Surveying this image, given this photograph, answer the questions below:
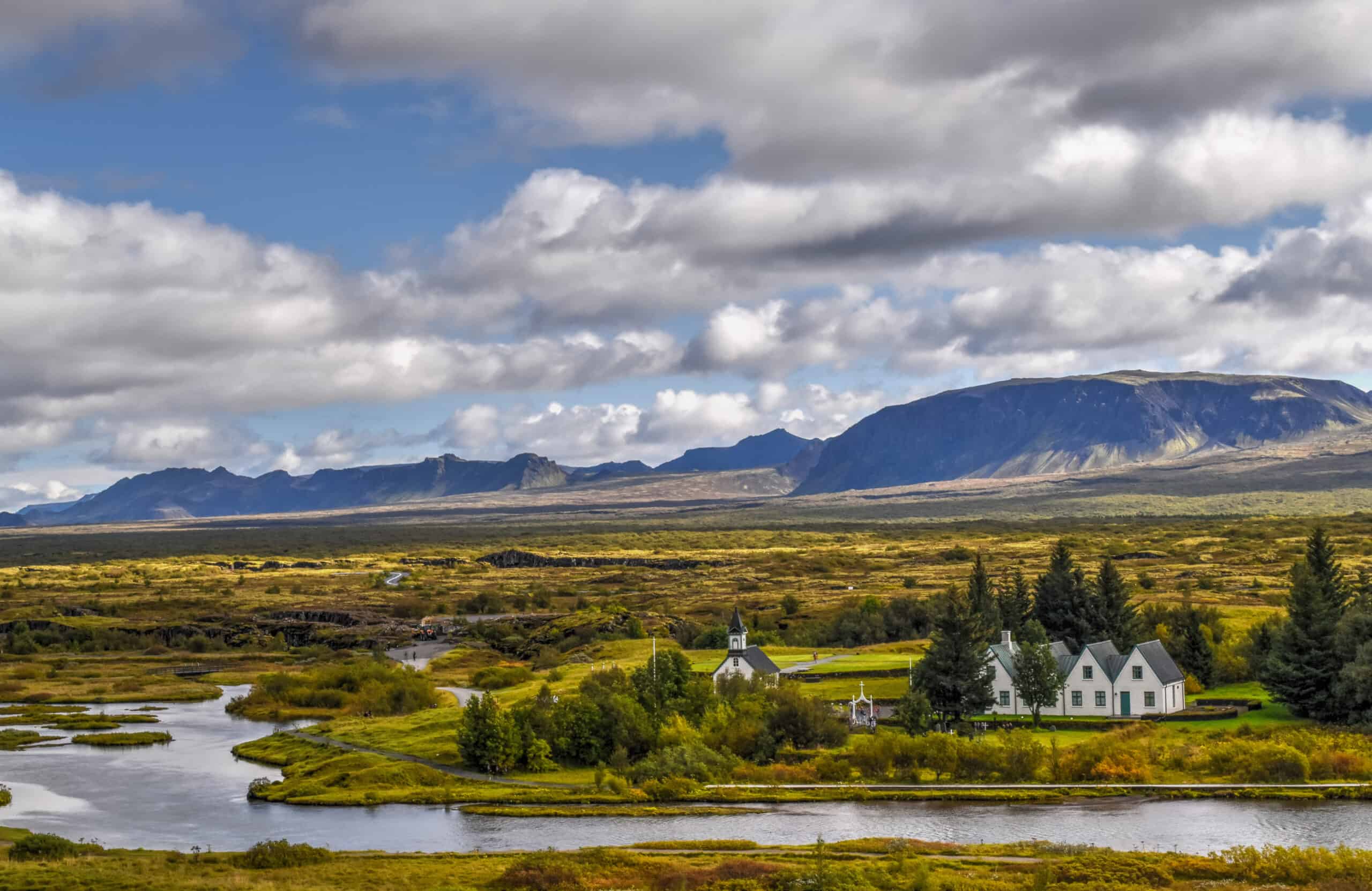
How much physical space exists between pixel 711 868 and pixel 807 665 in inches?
2004

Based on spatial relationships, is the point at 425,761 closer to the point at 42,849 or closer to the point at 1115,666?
the point at 42,849

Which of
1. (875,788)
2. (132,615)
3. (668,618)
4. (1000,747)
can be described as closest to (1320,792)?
(1000,747)

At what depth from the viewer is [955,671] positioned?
82.6 meters

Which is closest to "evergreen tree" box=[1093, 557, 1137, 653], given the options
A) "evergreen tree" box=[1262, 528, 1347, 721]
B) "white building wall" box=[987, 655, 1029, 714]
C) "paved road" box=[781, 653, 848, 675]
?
"evergreen tree" box=[1262, 528, 1347, 721]

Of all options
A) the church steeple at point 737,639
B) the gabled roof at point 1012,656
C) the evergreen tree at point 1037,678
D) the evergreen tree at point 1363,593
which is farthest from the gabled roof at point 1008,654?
the evergreen tree at point 1363,593

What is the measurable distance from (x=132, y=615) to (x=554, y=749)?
10904 centimetres

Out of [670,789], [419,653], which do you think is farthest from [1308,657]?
[419,653]

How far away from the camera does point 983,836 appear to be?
58.9 metres

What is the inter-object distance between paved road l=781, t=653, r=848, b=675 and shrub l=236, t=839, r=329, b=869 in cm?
4690

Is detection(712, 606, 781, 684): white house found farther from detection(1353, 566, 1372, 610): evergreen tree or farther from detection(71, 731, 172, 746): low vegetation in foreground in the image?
detection(71, 731, 172, 746): low vegetation in foreground

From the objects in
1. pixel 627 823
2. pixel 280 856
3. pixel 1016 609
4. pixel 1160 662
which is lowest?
pixel 627 823

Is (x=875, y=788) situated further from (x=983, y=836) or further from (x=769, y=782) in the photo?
(x=983, y=836)

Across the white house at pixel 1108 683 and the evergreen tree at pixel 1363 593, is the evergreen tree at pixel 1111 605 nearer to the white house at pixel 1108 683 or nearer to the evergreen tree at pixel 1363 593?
the evergreen tree at pixel 1363 593

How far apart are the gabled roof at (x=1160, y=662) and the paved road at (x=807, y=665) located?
24.7m
